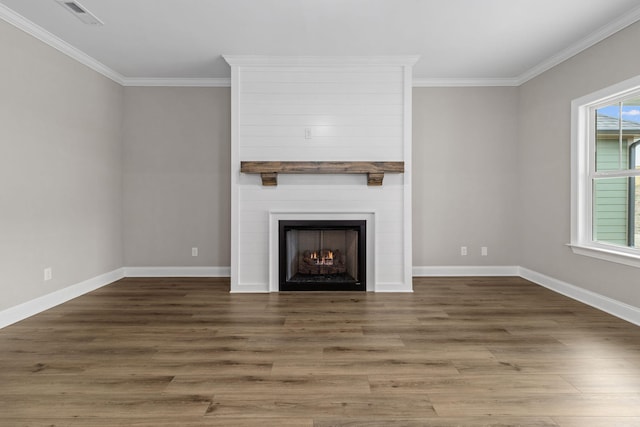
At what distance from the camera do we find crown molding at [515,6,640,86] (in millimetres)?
3211

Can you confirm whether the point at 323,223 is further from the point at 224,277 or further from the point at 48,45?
the point at 48,45

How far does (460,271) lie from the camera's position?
5.08 metres

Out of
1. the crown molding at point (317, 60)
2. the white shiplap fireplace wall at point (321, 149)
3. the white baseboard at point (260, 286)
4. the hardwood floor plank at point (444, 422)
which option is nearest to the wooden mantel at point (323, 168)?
the white shiplap fireplace wall at point (321, 149)

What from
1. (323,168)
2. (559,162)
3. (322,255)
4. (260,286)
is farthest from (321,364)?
(559,162)

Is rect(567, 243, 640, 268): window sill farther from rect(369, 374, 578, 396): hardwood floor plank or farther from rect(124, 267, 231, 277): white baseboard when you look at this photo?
rect(124, 267, 231, 277): white baseboard

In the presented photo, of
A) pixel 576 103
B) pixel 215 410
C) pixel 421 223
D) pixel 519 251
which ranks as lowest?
pixel 215 410

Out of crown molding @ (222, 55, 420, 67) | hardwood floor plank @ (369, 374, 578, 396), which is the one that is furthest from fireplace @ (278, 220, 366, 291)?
hardwood floor plank @ (369, 374, 578, 396)

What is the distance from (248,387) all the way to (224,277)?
9.86 ft

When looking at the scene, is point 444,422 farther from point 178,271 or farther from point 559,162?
point 178,271

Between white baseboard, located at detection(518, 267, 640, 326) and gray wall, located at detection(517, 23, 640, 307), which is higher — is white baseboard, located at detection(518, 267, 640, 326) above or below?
below

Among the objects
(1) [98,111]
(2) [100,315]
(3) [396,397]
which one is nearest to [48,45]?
(1) [98,111]

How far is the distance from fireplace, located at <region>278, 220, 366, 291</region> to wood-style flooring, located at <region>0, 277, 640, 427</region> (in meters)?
0.45

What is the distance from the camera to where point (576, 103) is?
3918 millimetres

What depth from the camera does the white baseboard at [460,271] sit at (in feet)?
16.6
